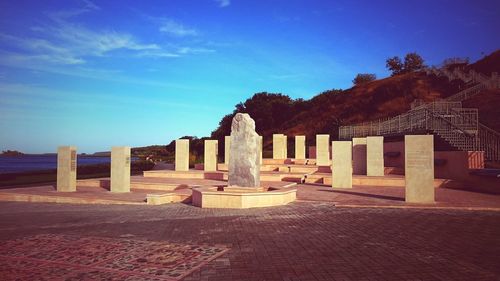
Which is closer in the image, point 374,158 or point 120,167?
point 120,167

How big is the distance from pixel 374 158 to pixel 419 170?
308 inches

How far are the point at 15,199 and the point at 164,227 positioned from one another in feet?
32.2

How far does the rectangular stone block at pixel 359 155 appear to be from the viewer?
21438 mm

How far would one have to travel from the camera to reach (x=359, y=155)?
70.8 feet

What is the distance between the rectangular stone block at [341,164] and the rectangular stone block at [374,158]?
4.02m

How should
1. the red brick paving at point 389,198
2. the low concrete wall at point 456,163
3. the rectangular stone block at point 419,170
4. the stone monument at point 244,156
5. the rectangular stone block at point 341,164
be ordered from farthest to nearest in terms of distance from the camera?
the low concrete wall at point 456,163 < the rectangular stone block at point 341,164 < the stone monument at point 244,156 < the rectangular stone block at point 419,170 < the red brick paving at point 389,198

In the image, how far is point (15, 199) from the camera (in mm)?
14867

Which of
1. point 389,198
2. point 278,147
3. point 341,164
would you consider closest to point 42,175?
point 278,147

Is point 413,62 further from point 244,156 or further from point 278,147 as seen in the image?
point 244,156

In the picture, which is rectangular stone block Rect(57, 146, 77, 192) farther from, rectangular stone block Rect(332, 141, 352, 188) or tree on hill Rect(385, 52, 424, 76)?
tree on hill Rect(385, 52, 424, 76)

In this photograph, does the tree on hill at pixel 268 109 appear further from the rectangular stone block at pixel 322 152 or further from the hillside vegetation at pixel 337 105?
the rectangular stone block at pixel 322 152

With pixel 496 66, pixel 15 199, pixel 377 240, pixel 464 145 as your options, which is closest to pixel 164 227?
pixel 377 240

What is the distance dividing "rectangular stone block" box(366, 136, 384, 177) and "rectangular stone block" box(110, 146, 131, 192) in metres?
13.0

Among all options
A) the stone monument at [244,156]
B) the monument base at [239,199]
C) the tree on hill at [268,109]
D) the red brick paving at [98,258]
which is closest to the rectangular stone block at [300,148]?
the stone monument at [244,156]
